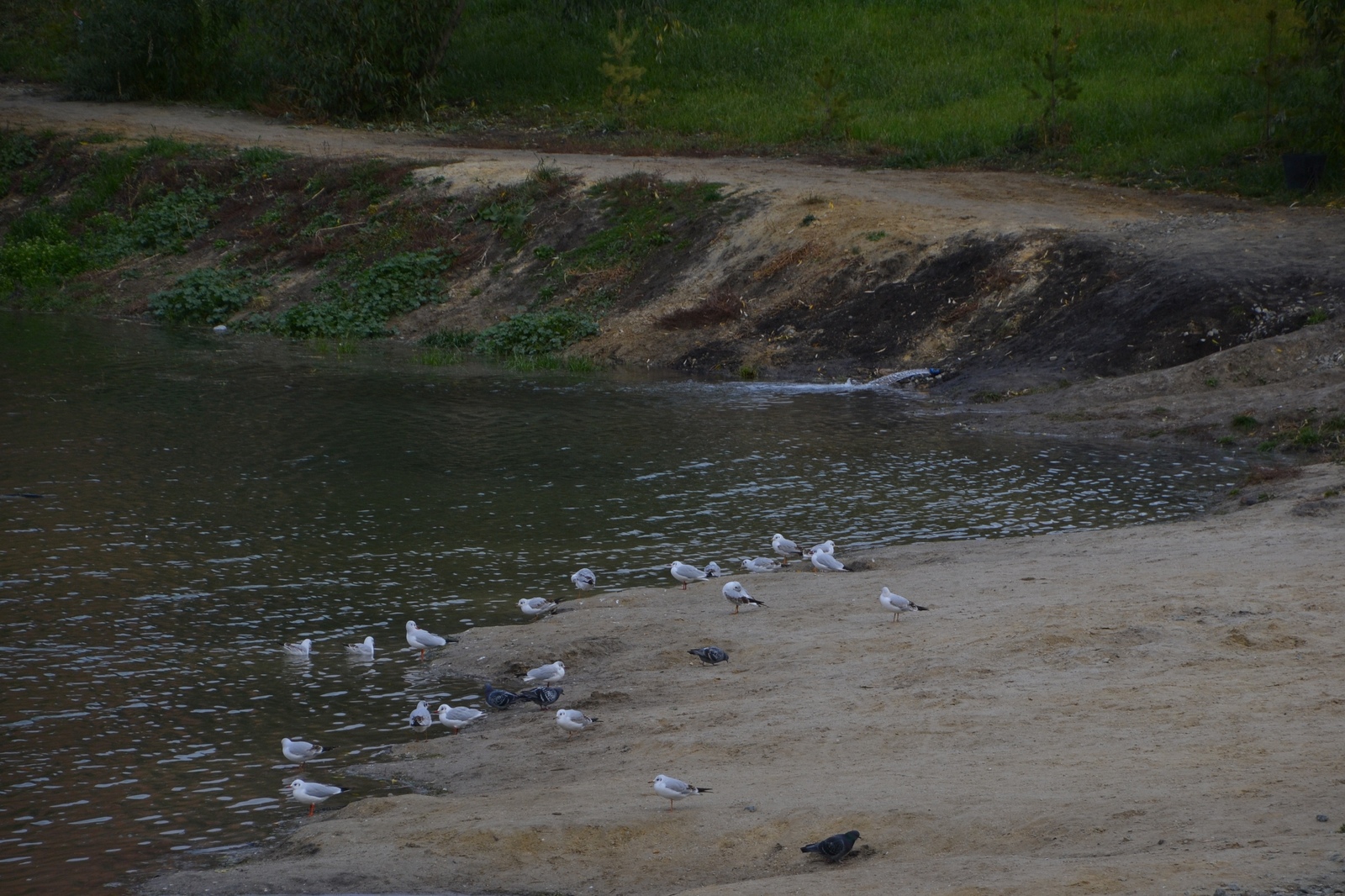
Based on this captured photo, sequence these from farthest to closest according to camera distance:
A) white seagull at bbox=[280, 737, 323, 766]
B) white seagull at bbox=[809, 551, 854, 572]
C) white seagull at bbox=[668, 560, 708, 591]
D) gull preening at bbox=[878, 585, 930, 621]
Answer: white seagull at bbox=[809, 551, 854, 572]
white seagull at bbox=[668, 560, 708, 591]
gull preening at bbox=[878, 585, 930, 621]
white seagull at bbox=[280, 737, 323, 766]

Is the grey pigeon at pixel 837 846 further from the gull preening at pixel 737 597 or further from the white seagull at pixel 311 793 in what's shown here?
the gull preening at pixel 737 597

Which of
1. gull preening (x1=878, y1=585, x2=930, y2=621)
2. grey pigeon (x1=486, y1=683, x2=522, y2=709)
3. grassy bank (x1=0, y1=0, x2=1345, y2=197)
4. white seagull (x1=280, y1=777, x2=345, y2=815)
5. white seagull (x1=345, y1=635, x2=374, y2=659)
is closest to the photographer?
white seagull (x1=280, y1=777, x2=345, y2=815)

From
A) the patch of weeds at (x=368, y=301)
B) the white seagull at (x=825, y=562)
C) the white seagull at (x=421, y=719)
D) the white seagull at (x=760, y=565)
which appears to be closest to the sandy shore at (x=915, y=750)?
the white seagull at (x=421, y=719)

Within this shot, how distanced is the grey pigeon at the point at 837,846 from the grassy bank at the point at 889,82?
2362 centimetres

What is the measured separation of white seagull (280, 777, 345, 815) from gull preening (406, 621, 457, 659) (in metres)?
2.66

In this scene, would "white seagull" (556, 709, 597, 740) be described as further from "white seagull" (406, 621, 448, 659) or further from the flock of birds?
"white seagull" (406, 621, 448, 659)

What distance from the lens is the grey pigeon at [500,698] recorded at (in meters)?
10.3

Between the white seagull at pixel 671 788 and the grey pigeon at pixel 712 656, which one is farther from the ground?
the white seagull at pixel 671 788

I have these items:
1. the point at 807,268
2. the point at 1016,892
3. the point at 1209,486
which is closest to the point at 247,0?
the point at 807,268

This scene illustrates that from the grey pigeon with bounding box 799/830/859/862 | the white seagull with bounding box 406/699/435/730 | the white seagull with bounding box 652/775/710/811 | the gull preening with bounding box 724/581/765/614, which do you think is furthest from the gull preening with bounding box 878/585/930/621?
the grey pigeon with bounding box 799/830/859/862

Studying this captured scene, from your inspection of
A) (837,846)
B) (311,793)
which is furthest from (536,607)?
(837,846)

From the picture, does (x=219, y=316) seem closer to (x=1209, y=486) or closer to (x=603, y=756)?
(x=1209, y=486)

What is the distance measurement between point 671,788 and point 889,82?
113ft

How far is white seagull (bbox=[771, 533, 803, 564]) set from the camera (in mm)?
13714
